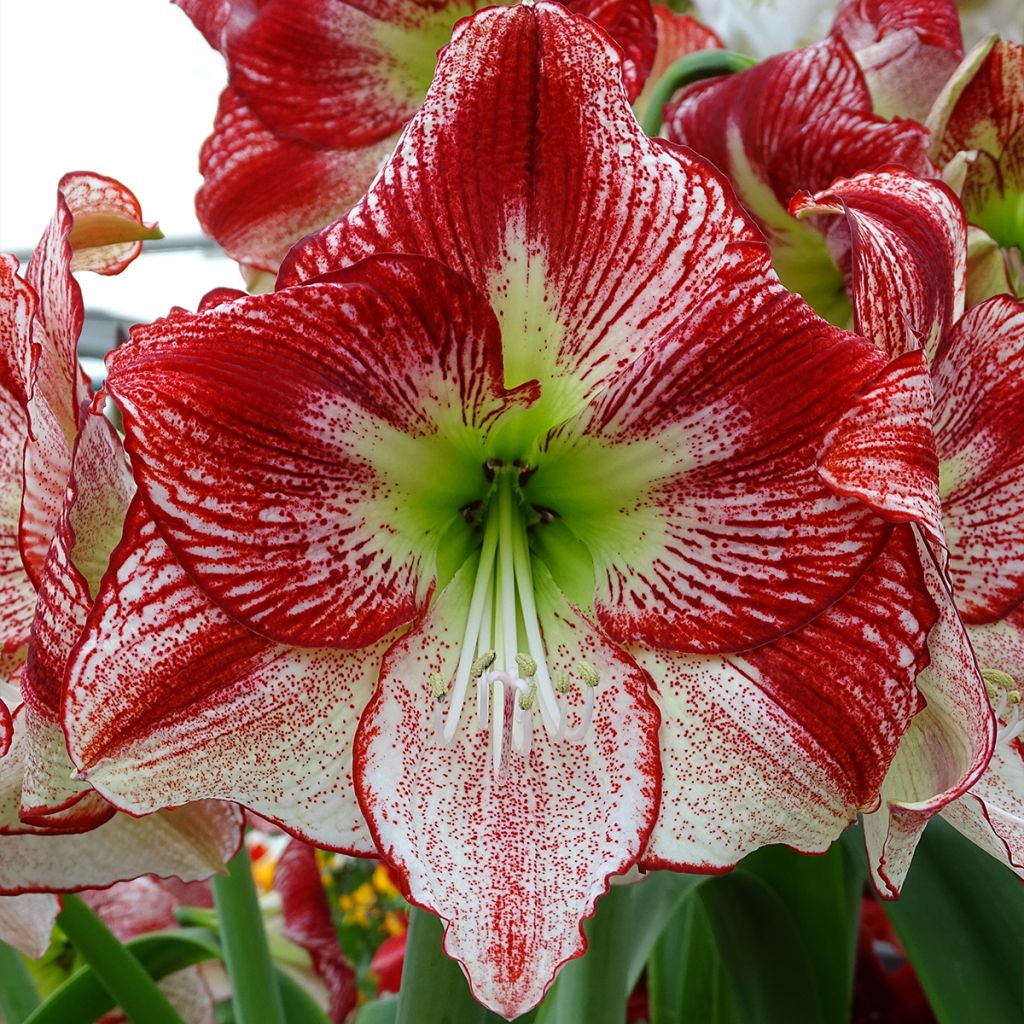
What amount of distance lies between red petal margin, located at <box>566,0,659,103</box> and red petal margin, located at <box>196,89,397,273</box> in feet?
0.45

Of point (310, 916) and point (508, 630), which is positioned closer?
point (508, 630)

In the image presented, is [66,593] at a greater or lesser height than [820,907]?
greater

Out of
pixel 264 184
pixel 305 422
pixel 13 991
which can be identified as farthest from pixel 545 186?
pixel 13 991

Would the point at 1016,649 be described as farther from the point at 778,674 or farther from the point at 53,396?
the point at 53,396

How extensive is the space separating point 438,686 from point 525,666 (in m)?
0.04

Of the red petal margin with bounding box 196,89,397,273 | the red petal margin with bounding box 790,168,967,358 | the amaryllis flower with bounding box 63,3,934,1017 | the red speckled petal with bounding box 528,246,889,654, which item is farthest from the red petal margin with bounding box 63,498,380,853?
the red petal margin with bounding box 196,89,397,273

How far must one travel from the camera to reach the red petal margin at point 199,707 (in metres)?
0.38

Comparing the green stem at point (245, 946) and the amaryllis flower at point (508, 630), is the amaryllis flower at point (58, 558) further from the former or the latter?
the green stem at point (245, 946)

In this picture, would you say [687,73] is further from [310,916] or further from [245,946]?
[310,916]

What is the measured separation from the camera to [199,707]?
402 mm

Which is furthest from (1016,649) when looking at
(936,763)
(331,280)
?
(331,280)

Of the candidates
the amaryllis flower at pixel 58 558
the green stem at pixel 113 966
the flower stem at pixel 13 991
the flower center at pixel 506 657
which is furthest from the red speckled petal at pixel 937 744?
the flower stem at pixel 13 991

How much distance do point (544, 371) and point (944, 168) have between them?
1.09 feet

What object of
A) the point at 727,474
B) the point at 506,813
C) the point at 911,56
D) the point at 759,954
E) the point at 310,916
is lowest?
the point at 310,916
